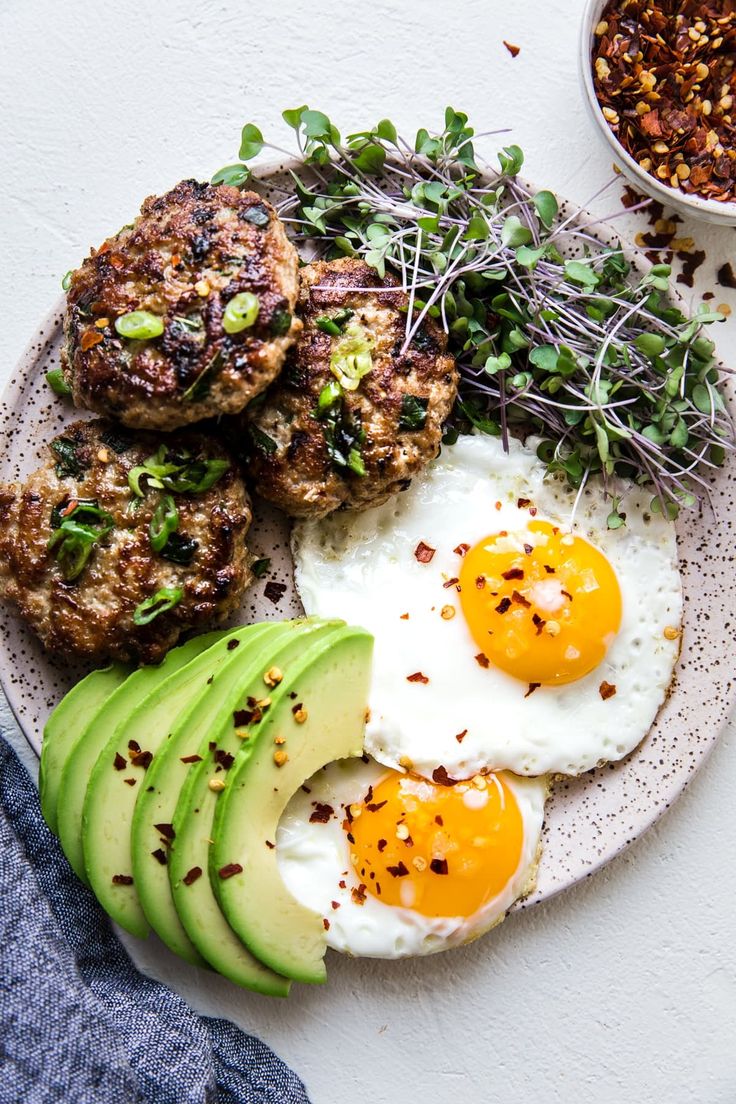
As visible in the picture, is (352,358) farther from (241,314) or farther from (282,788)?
(282,788)

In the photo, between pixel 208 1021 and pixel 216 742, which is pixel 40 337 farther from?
pixel 208 1021

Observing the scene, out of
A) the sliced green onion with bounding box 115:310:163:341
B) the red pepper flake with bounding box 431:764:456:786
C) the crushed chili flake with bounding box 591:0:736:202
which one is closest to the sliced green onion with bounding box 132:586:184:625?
the sliced green onion with bounding box 115:310:163:341

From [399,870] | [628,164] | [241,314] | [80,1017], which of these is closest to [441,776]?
[399,870]

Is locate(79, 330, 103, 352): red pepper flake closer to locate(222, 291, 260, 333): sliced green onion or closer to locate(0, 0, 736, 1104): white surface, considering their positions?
locate(222, 291, 260, 333): sliced green onion

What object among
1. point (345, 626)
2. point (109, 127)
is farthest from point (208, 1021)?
point (109, 127)

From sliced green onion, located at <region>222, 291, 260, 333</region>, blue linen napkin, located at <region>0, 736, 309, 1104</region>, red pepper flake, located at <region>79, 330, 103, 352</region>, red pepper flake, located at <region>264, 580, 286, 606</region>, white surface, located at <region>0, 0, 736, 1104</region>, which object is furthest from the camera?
white surface, located at <region>0, 0, 736, 1104</region>

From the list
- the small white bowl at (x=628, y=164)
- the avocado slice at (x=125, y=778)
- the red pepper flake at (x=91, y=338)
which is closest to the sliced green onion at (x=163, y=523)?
the avocado slice at (x=125, y=778)
